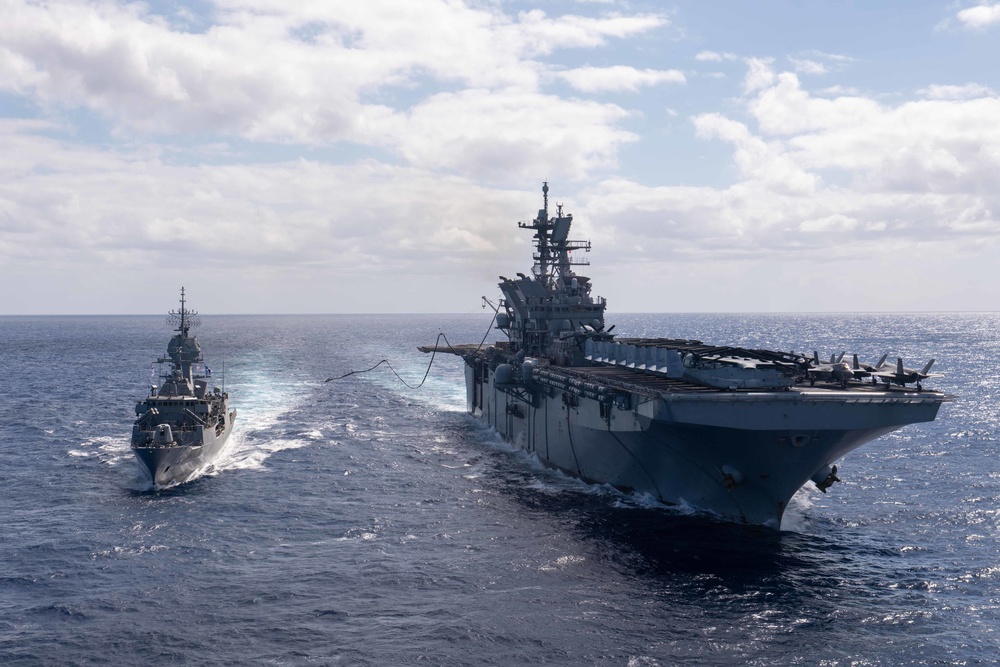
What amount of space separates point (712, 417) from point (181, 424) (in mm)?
26733

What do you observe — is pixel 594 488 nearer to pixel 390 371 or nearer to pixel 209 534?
pixel 209 534

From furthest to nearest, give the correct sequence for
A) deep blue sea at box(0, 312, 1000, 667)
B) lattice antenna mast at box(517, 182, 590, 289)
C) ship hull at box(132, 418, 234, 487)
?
1. lattice antenna mast at box(517, 182, 590, 289)
2. ship hull at box(132, 418, 234, 487)
3. deep blue sea at box(0, 312, 1000, 667)

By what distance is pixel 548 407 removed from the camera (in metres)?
37.9

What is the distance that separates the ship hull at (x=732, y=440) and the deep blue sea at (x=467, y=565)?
42.7 inches

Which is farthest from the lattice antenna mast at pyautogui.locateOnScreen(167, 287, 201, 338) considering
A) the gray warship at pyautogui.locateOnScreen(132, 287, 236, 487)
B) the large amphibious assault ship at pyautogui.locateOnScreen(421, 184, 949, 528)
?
the large amphibious assault ship at pyautogui.locateOnScreen(421, 184, 949, 528)

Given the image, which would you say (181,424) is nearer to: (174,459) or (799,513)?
(174,459)

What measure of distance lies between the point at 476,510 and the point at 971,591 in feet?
54.2

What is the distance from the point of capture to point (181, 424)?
3869 cm

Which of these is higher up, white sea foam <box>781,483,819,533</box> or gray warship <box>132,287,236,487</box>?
gray warship <box>132,287,236,487</box>

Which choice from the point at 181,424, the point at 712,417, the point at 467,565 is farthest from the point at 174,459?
the point at 712,417

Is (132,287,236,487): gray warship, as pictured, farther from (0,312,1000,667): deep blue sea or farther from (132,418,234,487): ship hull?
(0,312,1000,667): deep blue sea

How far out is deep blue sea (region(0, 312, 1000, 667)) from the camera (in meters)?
18.6

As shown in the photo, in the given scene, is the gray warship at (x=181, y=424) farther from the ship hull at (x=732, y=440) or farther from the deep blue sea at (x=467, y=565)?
the ship hull at (x=732, y=440)

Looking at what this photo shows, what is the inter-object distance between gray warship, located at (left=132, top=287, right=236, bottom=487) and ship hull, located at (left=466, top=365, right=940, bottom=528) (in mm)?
17839
